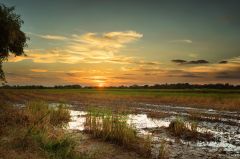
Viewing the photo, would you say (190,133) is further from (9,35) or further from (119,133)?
(9,35)

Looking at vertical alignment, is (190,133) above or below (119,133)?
below

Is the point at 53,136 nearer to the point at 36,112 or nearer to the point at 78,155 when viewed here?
the point at 78,155

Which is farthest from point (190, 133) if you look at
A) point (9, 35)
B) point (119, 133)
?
point (9, 35)

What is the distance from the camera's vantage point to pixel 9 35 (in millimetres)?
24625

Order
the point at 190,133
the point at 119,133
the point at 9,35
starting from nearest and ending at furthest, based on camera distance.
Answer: the point at 119,133 < the point at 190,133 < the point at 9,35

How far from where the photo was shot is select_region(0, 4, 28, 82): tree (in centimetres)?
2444

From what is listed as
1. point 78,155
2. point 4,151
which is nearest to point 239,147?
point 78,155

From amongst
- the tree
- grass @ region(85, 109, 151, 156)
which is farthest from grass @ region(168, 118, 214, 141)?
the tree

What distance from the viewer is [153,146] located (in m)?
14.2

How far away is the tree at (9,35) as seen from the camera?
2444 cm

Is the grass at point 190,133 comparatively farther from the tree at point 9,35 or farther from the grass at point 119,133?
the tree at point 9,35

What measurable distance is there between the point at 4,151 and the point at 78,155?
242 centimetres

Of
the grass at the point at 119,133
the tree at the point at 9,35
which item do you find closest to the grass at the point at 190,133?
the grass at the point at 119,133

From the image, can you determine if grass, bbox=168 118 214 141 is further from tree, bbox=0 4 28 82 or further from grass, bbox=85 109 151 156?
tree, bbox=0 4 28 82
